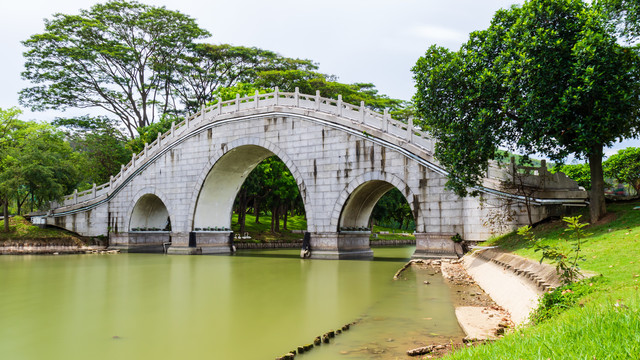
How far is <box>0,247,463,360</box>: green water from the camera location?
5828 mm

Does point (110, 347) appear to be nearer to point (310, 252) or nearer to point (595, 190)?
point (595, 190)

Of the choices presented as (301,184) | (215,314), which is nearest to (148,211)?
(301,184)

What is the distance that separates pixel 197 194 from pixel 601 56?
18526 millimetres

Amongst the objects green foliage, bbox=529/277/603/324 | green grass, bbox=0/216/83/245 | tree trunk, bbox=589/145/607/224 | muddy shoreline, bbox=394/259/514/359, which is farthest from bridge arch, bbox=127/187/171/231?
green foliage, bbox=529/277/603/324

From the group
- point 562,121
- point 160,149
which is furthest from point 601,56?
point 160,149

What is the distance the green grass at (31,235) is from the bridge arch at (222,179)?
25.1 feet

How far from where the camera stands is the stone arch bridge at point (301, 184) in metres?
16.5

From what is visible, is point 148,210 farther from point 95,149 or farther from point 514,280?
point 514,280

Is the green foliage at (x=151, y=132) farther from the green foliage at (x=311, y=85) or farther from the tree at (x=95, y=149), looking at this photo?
the green foliage at (x=311, y=85)

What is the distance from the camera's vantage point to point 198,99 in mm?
38375

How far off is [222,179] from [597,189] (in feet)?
58.6

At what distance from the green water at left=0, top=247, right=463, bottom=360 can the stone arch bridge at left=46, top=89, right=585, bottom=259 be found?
4032mm

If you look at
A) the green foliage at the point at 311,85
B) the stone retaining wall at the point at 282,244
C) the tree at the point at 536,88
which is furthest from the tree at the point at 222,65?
the tree at the point at 536,88

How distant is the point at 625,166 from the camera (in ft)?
83.0
